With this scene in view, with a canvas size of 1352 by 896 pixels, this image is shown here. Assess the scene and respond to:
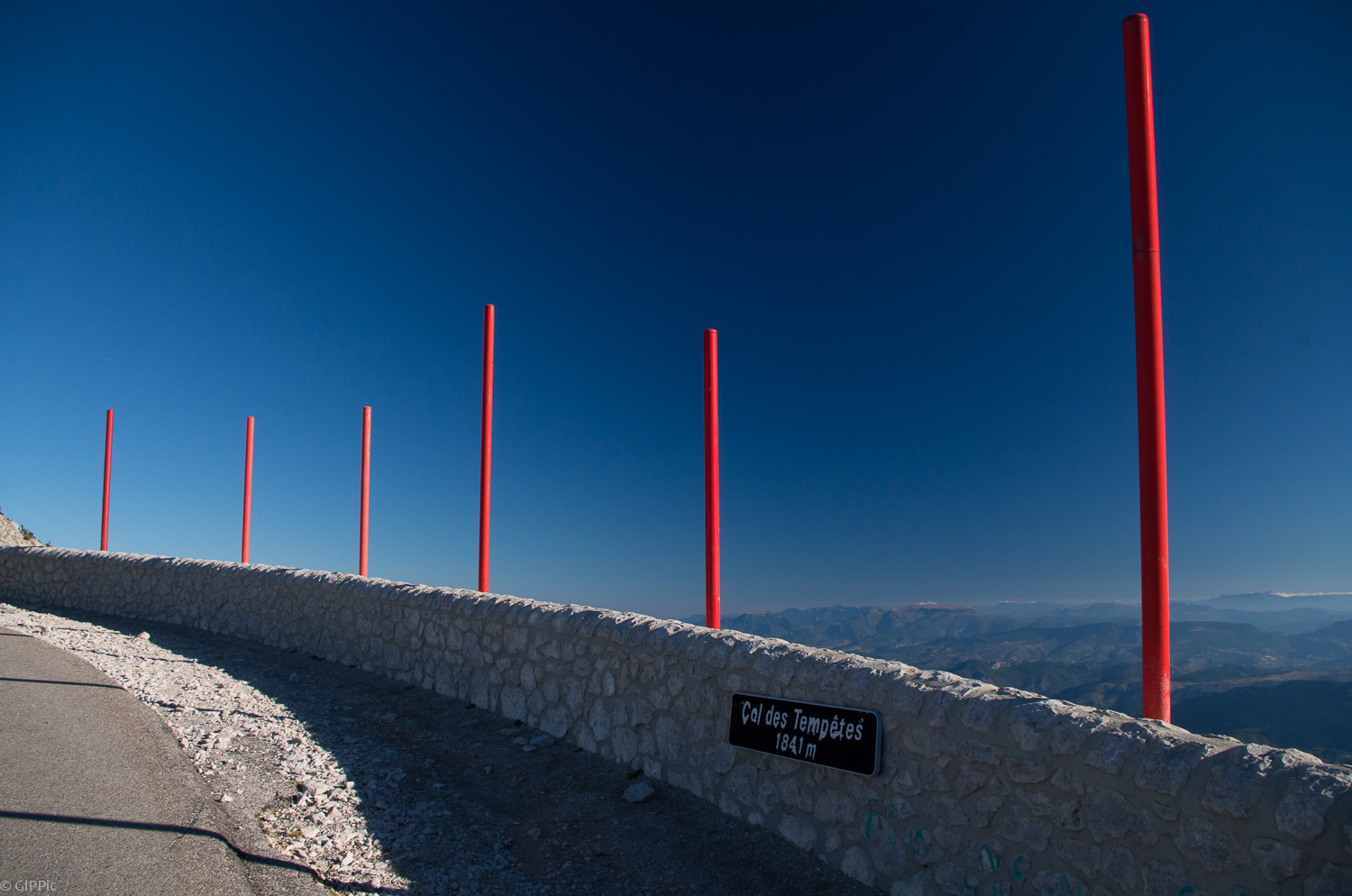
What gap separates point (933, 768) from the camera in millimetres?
4223

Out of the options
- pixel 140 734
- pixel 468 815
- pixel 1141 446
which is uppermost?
pixel 1141 446

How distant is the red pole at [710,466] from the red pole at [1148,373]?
4.13 m

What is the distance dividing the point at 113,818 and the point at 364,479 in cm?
983

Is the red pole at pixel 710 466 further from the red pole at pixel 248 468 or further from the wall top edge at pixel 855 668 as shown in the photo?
the red pole at pixel 248 468

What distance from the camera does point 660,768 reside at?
6301 mm

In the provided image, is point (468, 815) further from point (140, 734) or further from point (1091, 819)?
point (1091, 819)

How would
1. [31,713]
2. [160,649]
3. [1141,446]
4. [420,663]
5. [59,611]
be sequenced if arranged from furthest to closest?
[59,611], [160,649], [420,663], [31,713], [1141,446]

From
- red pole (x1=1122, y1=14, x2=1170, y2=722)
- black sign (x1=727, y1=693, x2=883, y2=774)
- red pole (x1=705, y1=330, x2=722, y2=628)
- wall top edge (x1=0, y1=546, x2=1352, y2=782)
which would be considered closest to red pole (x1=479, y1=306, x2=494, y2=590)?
wall top edge (x1=0, y1=546, x2=1352, y2=782)

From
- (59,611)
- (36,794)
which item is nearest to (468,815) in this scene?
(36,794)

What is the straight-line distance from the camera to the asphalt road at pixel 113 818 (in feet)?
13.6

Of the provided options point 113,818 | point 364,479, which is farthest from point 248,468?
point 113,818

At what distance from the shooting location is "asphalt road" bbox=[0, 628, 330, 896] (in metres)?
4.16

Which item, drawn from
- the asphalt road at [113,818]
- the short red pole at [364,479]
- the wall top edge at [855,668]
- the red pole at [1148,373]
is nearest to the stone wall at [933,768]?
the wall top edge at [855,668]

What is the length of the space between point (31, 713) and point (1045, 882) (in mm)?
8818
